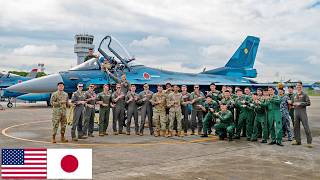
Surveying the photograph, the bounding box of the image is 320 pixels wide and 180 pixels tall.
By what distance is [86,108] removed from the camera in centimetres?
1040

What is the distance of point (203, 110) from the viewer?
1130 centimetres

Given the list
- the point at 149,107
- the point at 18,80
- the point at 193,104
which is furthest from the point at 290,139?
the point at 18,80

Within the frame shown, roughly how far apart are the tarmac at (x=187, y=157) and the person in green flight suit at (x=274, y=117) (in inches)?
13.5

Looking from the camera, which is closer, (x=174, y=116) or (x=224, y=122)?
(x=224, y=122)

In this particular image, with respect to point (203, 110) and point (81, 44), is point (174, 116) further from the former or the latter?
point (81, 44)

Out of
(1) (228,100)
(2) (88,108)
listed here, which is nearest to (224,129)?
(1) (228,100)

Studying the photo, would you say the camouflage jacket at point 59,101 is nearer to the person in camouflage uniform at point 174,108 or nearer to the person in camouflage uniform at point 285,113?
the person in camouflage uniform at point 174,108

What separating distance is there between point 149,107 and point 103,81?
16.0 feet

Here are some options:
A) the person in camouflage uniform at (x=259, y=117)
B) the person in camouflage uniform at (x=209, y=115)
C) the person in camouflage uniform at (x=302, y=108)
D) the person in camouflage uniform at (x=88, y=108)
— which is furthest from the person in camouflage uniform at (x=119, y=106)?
the person in camouflage uniform at (x=302, y=108)

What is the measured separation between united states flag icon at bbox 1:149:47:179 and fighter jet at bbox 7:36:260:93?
957cm

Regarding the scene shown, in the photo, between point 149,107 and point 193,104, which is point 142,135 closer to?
point 149,107

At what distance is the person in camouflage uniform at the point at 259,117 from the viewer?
9789mm

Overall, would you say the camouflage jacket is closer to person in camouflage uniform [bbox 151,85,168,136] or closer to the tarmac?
the tarmac

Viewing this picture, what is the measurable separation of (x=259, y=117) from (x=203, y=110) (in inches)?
77.1
